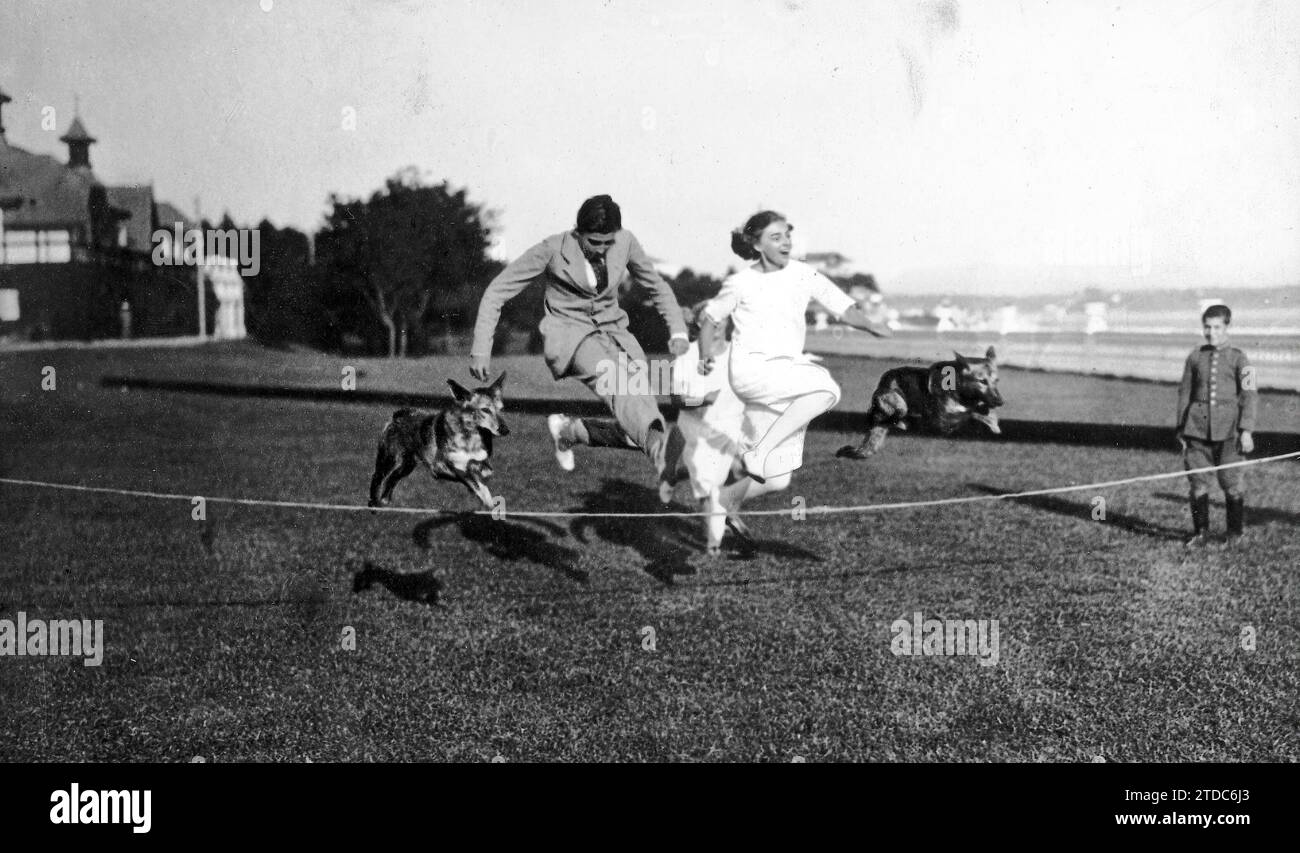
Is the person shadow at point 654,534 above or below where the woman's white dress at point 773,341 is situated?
below

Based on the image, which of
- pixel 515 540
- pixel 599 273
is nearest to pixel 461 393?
pixel 599 273

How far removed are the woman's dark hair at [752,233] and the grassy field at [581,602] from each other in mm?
1093

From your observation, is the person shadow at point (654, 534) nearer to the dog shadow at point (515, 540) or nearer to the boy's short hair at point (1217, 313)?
the dog shadow at point (515, 540)

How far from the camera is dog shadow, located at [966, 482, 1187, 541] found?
770 centimetres

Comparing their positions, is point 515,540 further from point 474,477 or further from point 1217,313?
point 1217,313

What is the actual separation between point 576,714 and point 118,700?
2204 mm

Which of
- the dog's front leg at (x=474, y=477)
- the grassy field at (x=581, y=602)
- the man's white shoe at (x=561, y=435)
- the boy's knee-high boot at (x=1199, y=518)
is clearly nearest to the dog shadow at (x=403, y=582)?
the grassy field at (x=581, y=602)

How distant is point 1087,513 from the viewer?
8.30 meters

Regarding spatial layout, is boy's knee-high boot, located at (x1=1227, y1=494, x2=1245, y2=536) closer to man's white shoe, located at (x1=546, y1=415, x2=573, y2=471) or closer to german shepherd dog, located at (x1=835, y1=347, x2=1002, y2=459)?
german shepherd dog, located at (x1=835, y1=347, x2=1002, y2=459)

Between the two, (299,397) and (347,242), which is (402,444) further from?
(299,397)

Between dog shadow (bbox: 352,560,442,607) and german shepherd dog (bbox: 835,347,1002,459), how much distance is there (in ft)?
9.44

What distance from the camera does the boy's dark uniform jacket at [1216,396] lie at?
6.02 meters

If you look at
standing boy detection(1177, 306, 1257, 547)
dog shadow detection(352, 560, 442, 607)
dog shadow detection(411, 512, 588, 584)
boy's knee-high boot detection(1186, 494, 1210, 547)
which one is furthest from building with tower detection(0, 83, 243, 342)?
boy's knee-high boot detection(1186, 494, 1210, 547)
